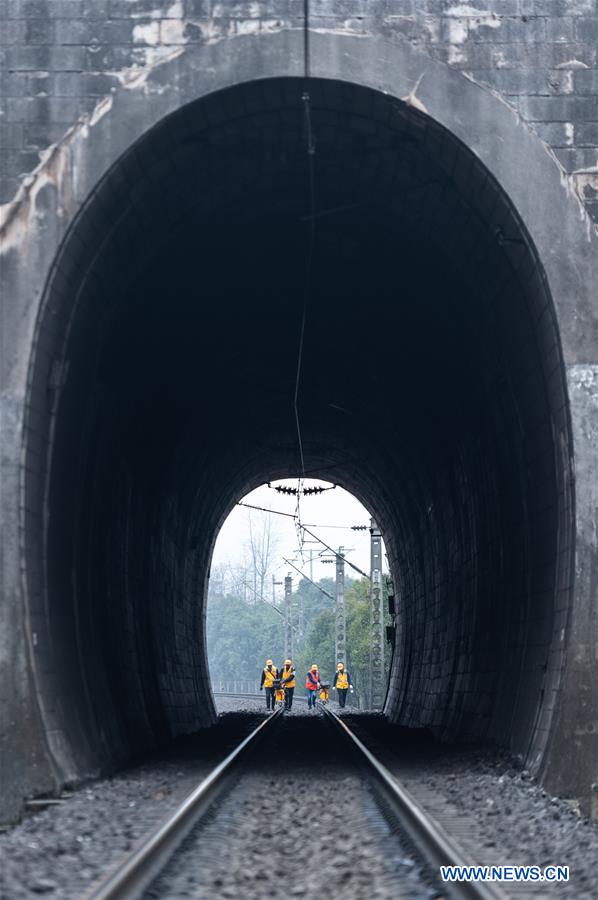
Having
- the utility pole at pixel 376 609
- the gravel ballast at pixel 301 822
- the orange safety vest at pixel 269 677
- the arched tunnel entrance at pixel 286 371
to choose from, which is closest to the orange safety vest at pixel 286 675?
the orange safety vest at pixel 269 677

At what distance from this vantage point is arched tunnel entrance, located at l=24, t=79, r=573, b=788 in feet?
34.7

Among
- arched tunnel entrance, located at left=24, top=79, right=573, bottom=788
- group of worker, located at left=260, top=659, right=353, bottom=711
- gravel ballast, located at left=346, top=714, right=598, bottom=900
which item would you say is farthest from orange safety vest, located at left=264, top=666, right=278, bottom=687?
gravel ballast, located at left=346, top=714, right=598, bottom=900

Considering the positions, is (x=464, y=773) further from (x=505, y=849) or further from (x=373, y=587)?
Result: (x=373, y=587)

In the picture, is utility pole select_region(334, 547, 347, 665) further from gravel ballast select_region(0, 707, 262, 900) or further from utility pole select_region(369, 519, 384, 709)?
gravel ballast select_region(0, 707, 262, 900)

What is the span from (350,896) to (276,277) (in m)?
9.71

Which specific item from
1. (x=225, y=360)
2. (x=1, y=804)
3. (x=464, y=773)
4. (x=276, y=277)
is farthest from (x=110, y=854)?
(x=225, y=360)

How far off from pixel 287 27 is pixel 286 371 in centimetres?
873

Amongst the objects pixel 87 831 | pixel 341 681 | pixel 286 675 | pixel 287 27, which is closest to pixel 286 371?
pixel 287 27

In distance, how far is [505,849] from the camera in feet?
24.0

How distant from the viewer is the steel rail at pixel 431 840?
594 centimetres

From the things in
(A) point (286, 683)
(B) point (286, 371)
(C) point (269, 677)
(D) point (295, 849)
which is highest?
(B) point (286, 371)

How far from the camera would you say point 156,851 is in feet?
23.1

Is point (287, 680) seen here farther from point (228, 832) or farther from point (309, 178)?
point (228, 832)

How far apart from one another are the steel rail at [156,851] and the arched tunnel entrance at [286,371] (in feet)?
3.85
